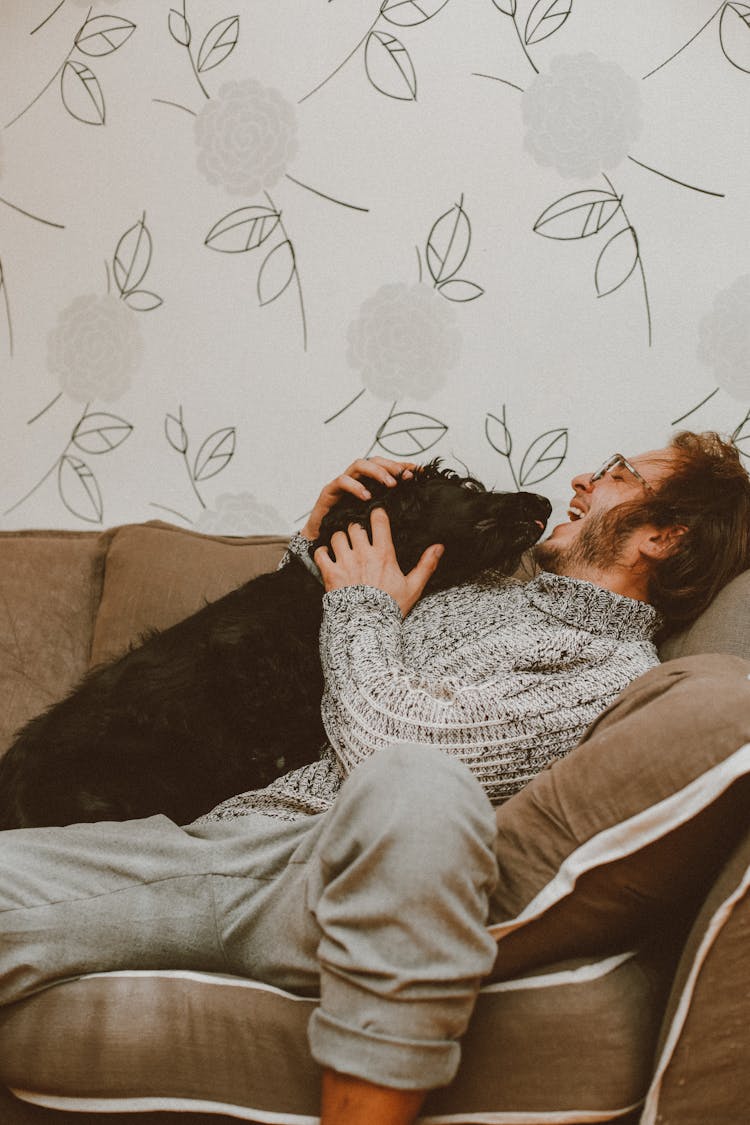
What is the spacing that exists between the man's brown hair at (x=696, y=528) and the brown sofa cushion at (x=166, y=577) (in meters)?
0.73

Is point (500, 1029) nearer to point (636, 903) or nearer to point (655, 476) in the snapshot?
point (636, 903)

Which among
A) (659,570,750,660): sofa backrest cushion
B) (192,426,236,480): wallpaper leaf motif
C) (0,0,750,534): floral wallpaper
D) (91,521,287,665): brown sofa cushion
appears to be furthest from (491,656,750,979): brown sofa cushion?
(192,426,236,480): wallpaper leaf motif

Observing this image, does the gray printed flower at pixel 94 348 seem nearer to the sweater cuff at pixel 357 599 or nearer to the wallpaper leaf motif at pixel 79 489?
the wallpaper leaf motif at pixel 79 489

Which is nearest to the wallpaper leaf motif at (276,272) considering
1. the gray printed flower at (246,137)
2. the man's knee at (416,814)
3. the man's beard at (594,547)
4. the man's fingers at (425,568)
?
the gray printed flower at (246,137)

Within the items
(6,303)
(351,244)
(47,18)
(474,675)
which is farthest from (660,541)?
(47,18)

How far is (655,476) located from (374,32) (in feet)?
3.82

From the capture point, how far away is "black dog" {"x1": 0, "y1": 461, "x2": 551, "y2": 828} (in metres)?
1.22

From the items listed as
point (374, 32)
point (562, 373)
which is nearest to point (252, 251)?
point (374, 32)

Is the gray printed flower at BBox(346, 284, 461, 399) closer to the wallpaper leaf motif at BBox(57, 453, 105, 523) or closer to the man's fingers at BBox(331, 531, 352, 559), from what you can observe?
the man's fingers at BBox(331, 531, 352, 559)

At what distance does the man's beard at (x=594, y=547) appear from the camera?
57.7 inches

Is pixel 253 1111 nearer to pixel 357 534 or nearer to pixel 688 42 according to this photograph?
pixel 357 534

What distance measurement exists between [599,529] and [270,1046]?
0.97m

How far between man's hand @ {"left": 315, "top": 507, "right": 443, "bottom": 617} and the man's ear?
13.8 inches

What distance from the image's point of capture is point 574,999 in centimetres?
80
